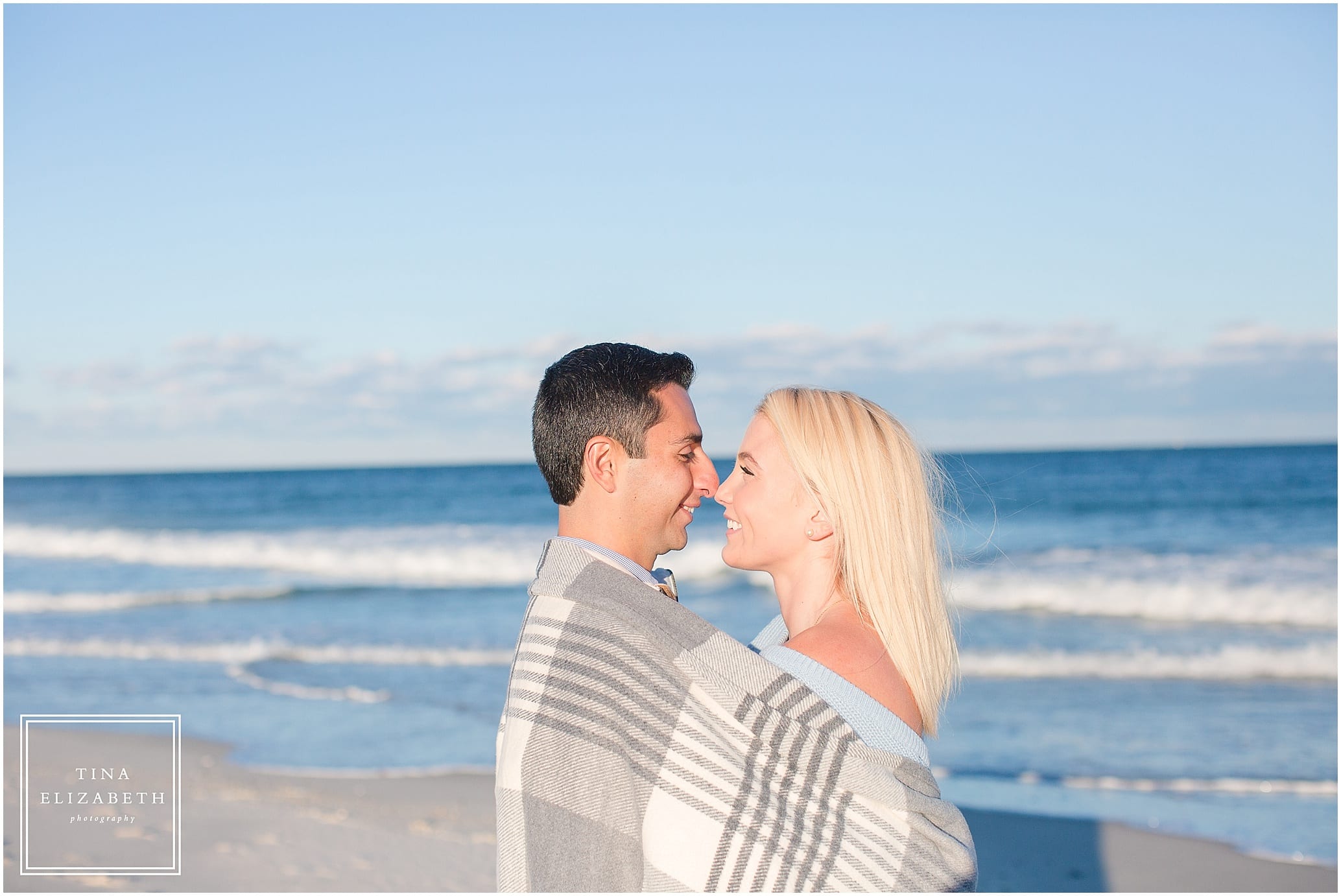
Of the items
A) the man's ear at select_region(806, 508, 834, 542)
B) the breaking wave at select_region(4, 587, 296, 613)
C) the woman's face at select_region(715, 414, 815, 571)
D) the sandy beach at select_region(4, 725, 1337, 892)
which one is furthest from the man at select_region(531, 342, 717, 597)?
the breaking wave at select_region(4, 587, 296, 613)

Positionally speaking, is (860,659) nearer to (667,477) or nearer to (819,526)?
(819,526)

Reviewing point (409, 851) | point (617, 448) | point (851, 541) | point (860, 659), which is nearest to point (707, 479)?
point (617, 448)

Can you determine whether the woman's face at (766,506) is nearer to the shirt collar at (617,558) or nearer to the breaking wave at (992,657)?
the shirt collar at (617,558)

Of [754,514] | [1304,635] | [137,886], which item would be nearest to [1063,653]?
[1304,635]

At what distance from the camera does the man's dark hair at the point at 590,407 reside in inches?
93.4

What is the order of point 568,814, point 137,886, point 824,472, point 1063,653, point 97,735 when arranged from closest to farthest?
1. point 568,814
2. point 824,472
3. point 137,886
4. point 97,735
5. point 1063,653

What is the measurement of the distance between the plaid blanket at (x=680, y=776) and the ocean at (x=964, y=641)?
73 cm

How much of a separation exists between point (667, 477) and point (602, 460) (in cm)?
16

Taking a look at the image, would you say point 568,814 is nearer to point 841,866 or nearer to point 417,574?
point 841,866

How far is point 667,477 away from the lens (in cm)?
240

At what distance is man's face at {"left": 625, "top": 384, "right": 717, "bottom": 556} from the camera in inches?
92.8

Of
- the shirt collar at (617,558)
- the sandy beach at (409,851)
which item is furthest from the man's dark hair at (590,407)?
the sandy beach at (409,851)

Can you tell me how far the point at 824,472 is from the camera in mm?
2342

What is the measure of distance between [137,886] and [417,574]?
13.9 m
